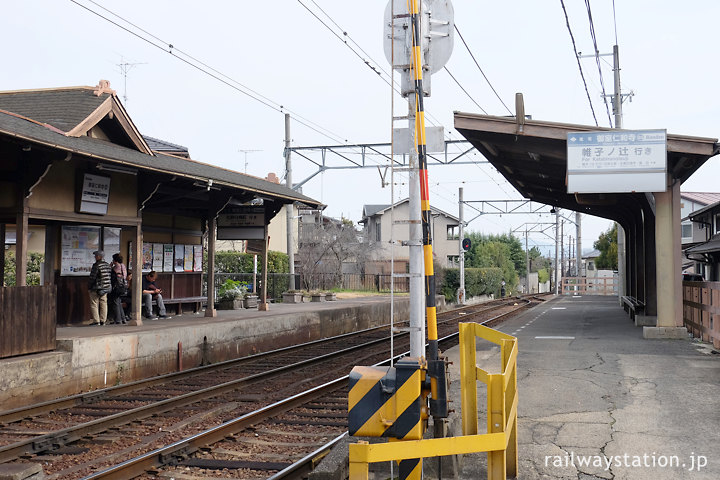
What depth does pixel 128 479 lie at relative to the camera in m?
5.62

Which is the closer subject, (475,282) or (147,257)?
(147,257)

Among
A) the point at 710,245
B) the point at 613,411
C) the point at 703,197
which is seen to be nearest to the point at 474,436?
the point at 613,411

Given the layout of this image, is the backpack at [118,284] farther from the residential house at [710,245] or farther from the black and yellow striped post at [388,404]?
the residential house at [710,245]

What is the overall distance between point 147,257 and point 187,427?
8.70 meters

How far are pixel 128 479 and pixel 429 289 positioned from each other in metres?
3.07

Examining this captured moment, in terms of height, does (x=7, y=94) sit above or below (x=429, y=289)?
above

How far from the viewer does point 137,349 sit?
11453 mm

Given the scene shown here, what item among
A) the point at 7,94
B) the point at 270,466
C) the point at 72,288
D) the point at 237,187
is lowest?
the point at 270,466

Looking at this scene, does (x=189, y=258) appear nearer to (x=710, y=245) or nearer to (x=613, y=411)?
(x=613, y=411)

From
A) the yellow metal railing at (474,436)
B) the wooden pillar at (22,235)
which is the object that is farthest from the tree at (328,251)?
the yellow metal railing at (474,436)

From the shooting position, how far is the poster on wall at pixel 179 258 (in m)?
16.8

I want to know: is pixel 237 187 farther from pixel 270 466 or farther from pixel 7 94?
pixel 270 466

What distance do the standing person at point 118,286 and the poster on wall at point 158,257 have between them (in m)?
2.01

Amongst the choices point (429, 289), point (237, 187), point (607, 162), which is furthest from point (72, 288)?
point (607, 162)
